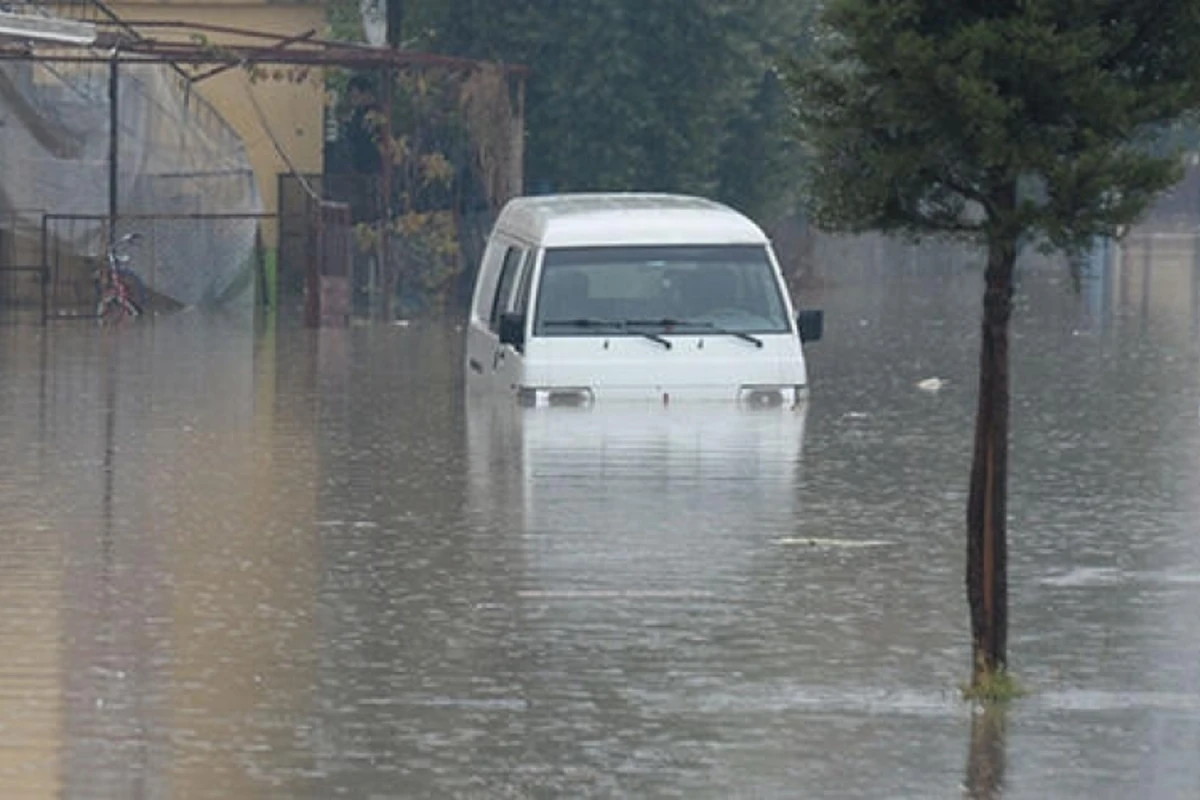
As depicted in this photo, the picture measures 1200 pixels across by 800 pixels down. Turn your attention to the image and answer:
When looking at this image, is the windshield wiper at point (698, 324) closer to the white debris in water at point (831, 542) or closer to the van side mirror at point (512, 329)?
the van side mirror at point (512, 329)

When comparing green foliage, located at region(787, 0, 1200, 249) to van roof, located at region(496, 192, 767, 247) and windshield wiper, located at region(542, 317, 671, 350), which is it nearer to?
windshield wiper, located at region(542, 317, 671, 350)

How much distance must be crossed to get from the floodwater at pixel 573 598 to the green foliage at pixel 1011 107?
5.69ft

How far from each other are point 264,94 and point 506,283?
76.1ft

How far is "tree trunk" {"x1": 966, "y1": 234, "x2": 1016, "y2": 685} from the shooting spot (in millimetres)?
11711

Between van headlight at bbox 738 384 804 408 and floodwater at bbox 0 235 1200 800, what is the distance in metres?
0.20

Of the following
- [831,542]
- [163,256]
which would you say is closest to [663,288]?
[831,542]

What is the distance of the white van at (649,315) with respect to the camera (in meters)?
23.7

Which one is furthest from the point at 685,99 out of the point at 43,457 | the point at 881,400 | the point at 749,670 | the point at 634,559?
the point at 749,670

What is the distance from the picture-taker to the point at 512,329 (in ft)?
77.7

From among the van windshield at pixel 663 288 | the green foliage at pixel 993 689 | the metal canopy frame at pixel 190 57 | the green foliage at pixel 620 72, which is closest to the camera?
the green foliage at pixel 993 689

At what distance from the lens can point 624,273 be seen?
2438cm

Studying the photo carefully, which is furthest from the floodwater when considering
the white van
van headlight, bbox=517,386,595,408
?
Answer: the white van

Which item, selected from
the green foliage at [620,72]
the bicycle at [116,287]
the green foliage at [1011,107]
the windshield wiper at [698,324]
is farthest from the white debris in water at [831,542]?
the green foliage at [620,72]

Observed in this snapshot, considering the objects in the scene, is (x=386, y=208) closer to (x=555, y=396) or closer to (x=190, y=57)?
(x=190, y=57)
